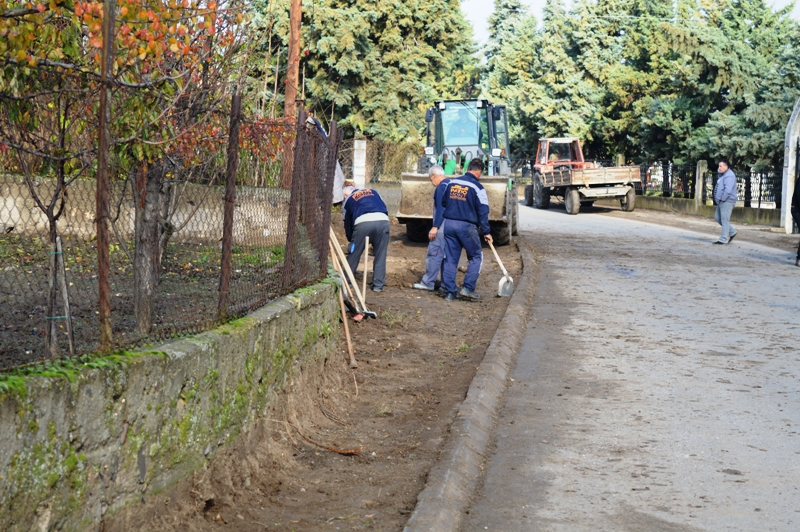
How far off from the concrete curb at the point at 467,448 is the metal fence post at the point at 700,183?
944 inches

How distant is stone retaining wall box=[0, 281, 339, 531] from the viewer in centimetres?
338

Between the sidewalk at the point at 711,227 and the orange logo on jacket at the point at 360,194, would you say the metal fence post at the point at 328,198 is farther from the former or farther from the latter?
the sidewalk at the point at 711,227

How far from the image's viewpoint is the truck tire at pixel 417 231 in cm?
1973

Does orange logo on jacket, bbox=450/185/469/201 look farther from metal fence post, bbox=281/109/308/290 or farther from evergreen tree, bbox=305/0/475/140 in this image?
evergreen tree, bbox=305/0/475/140

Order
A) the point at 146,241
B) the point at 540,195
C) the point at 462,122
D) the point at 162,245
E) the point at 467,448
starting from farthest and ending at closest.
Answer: the point at 540,195, the point at 462,122, the point at 162,245, the point at 146,241, the point at 467,448

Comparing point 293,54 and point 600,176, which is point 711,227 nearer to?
point 600,176

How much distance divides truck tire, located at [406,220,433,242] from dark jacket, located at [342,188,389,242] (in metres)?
7.47

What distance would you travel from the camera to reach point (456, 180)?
12.6 meters

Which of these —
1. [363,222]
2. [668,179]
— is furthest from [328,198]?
[668,179]

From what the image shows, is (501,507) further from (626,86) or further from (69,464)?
(626,86)

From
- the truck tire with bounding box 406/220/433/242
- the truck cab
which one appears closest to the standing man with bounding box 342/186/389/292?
the truck tire with bounding box 406/220/433/242

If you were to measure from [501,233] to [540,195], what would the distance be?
18289 millimetres

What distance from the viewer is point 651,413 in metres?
6.91

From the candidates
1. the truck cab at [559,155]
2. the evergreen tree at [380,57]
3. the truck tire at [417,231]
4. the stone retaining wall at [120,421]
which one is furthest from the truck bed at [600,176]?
the stone retaining wall at [120,421]
